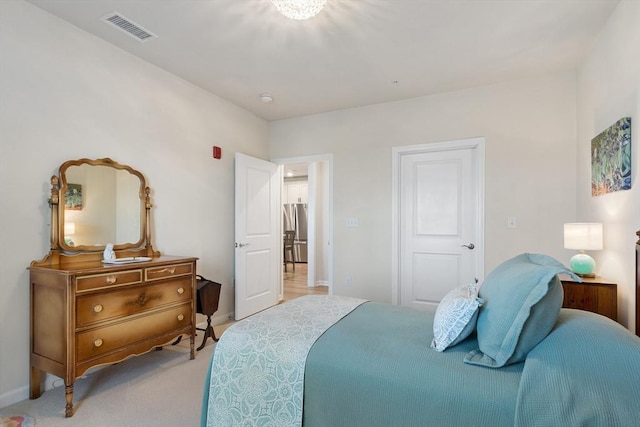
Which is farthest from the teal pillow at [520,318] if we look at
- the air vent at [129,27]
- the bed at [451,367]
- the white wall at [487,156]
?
the air vent at [129,27]

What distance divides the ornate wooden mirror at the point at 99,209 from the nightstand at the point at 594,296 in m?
3.35

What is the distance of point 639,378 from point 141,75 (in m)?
3.70

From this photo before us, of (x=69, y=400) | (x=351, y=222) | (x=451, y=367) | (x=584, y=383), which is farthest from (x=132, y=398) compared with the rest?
(x=351, y=222)

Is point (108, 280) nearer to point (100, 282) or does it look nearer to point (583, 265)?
point (100, 282)

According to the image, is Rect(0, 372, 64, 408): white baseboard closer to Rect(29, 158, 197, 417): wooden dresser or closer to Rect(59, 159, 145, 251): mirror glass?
Rect(29, 158, 197, 417): wooden dresser

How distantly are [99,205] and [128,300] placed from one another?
2.82 feet

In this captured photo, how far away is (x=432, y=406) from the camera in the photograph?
3.74 feet

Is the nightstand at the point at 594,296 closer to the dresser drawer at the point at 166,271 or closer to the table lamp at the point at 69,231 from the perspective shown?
the dresser drawer at the point at 166,271

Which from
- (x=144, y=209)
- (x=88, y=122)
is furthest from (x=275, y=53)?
(x=144, y=209)

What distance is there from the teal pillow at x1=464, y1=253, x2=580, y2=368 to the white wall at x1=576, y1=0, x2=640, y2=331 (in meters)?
1.17

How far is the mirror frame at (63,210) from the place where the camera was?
7.49ft

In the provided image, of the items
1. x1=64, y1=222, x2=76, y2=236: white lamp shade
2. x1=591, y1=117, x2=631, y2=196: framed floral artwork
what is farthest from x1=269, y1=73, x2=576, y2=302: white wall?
x1=64, y1=222, x2=76, y2=236: white lamp shade

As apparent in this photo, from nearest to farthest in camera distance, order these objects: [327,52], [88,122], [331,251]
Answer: [88,122] → [327,52] → [331,251]

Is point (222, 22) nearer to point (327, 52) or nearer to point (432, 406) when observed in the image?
point (327, 52)
